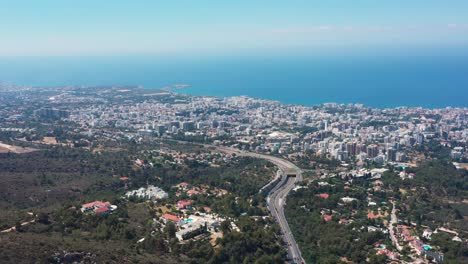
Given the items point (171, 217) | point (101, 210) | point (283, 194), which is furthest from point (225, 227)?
point (283, 194)

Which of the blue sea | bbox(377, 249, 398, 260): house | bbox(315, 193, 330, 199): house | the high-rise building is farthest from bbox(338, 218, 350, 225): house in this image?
the blue sea

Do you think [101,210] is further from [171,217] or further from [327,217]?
[327,217]

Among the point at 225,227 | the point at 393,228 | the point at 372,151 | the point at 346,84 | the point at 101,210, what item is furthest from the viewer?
the point at 346,84

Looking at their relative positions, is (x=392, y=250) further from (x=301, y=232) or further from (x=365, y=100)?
(x=365, y=100)

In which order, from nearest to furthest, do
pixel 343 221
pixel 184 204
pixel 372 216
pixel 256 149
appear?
1. pixel 343 221
2. pixel 372 216
3. pixel 184 204
4. pixel 256 149

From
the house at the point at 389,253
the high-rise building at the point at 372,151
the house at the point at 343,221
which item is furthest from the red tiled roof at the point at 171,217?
the high-rise building at the point at 372,151

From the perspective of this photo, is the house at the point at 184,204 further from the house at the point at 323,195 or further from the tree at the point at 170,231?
the house at the point at 323,195

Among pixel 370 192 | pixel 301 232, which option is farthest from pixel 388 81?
pixel 301 232

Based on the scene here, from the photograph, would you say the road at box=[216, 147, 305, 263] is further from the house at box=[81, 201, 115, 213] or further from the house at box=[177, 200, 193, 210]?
the house at box=[81, 201, 115, 213]
